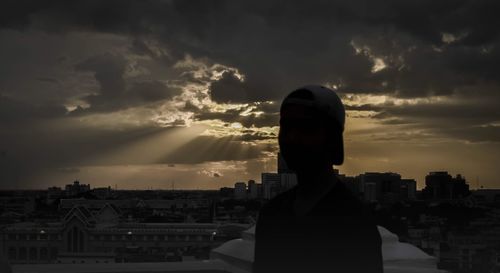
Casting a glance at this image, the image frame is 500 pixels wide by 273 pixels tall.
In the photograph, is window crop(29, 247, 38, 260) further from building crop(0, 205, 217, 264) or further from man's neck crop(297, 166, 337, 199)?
man's neck crop(297, 166, 337, 199)

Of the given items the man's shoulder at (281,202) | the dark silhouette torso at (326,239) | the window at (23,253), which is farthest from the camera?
the window at (23,253)

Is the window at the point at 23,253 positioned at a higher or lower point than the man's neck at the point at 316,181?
lower

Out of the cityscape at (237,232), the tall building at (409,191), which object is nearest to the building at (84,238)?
the cityscape at (237,232)

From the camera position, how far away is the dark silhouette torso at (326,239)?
159 centimetres

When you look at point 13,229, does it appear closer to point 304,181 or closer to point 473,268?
point 473,268

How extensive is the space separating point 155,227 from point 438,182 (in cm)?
1042

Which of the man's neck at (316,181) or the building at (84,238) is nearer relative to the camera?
the man's neck at (316,181)

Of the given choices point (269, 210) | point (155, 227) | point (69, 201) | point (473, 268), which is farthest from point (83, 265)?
point (69, 201)

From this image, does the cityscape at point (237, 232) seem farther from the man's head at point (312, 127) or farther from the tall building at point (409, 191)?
the man's head at point (312, 127)

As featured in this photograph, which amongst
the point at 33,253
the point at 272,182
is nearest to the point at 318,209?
the point at 272,182

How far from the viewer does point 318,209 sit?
1.64 m

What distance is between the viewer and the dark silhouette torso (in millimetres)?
1587

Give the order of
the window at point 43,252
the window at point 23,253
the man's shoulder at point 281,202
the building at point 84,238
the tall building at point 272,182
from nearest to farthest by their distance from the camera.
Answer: the man's shoulder at point 281,202, the tall building at point 272,182, the building at point 84,238, the window at point 23,253, the window at point 43,252

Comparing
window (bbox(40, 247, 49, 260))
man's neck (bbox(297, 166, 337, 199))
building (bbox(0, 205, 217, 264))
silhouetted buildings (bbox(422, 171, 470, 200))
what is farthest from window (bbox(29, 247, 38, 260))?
man's neck (bbox(297, 166, 337, 199))
